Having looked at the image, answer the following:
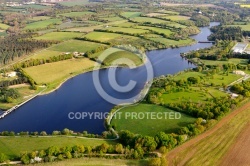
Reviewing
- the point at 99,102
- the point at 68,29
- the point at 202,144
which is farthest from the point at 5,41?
the point at 202,144

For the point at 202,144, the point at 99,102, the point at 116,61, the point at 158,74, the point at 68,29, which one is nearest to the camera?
the point at 202,144

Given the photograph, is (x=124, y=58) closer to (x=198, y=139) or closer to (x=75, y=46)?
(x=75, y=46)

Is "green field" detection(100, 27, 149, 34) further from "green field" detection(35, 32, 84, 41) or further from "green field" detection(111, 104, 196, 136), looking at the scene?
"green field" detection(111, 104, 196, 136)

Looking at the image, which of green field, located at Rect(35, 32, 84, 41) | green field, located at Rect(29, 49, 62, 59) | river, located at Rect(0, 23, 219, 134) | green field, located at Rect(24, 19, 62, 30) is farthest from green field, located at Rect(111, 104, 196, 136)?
green field, located at Rect(24, 19, 62, 30)

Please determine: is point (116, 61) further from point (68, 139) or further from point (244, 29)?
point (244, 29)

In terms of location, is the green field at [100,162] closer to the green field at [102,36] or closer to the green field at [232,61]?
the green field at [232,61]

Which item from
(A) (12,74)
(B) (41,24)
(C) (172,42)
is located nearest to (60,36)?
(B) (41,24)

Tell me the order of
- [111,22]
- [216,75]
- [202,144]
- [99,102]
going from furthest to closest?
[111,22] → [216,75] → [99,102] → [202,144]
